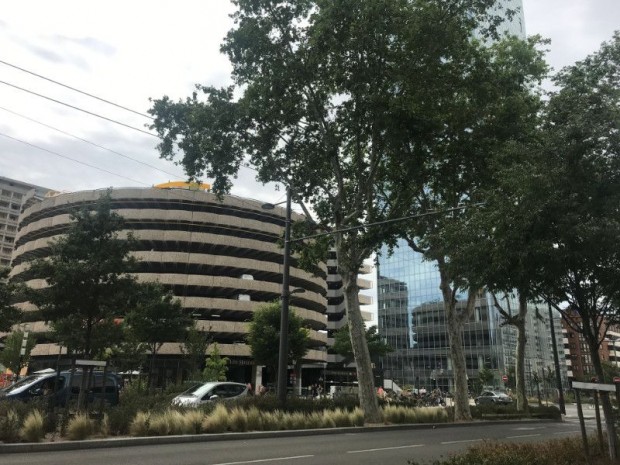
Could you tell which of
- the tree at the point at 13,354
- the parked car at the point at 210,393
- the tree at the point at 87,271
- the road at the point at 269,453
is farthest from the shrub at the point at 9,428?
the tree at the point at 13,354

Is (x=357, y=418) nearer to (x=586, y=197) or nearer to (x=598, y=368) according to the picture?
(x=598, y=368)

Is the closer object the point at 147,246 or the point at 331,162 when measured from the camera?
the point at 331,162

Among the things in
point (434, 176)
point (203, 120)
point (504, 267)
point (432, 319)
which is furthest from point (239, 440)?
point (432, 319)

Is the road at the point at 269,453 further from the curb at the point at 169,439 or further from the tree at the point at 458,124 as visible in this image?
the tree at the point at 458,124

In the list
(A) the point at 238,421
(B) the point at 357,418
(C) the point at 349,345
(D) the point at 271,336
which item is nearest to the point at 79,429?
(A) the point at 238,421

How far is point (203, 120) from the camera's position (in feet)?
62.5

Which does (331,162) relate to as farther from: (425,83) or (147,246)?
(147,246)

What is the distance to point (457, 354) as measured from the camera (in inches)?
920

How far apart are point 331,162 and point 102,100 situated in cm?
998

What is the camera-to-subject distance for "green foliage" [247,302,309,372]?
38.8 m

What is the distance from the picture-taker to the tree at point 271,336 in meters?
38.8

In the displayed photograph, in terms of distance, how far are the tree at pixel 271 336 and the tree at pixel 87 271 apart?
2253 centimetres

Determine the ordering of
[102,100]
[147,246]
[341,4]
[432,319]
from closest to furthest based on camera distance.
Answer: [102,100]
[341,4]
[147,246]
[432,319]

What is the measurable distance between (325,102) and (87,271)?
11.6 m
